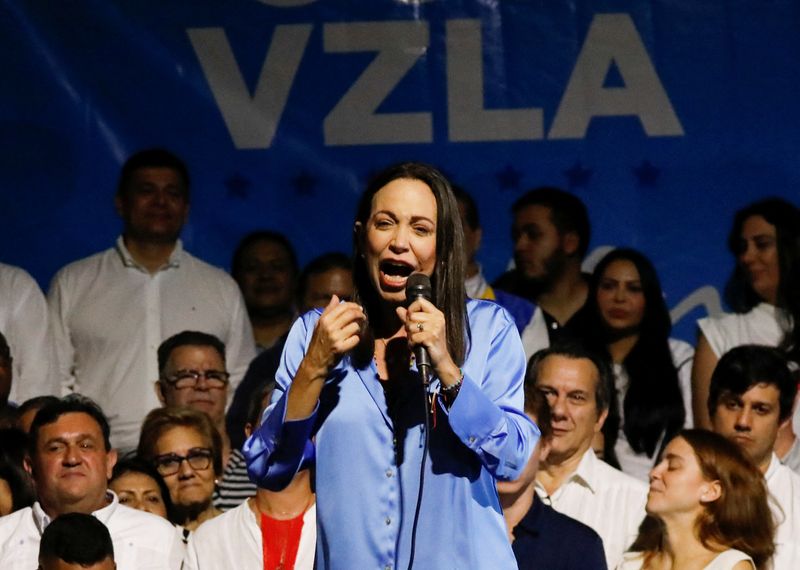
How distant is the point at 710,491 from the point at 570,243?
1.97m

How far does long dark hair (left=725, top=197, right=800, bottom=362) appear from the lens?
651 centimetres

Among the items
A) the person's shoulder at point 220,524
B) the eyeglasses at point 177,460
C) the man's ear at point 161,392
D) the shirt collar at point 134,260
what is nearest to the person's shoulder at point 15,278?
the shirt collar at point 134,260

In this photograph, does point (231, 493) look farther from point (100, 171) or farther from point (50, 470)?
point (100, 171)

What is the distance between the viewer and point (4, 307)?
666cm

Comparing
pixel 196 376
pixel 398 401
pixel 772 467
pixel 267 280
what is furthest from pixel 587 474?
pixel 398 401

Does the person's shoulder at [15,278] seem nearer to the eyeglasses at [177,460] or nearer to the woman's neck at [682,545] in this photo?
the eyeglasses at [177,460]

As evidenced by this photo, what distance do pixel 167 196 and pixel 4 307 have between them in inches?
30.9

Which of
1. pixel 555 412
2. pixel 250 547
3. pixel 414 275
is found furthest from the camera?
pixel 555 412

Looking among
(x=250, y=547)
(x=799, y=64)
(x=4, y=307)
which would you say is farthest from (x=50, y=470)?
(x=799, y=64)

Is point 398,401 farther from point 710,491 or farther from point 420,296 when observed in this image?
point 710,491

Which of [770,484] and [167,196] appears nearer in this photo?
[770,484]

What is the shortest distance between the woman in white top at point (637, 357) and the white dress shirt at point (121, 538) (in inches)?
69.9

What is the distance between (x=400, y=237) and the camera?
329 cm

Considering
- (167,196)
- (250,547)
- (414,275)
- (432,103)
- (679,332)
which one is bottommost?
(250,547)
